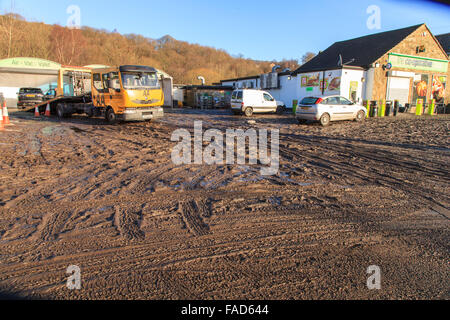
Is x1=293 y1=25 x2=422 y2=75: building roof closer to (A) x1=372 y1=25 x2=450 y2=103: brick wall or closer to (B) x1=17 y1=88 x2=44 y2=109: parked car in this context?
(A) x1=372 y1=25 x2=450 y2=103: brick wall

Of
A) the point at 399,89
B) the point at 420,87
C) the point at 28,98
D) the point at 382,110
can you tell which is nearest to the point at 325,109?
Result: the point at 382,110

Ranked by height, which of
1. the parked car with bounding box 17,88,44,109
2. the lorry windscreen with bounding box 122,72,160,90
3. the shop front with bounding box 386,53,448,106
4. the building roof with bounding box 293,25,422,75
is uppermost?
the building roof with bounding box 293,25,422,75

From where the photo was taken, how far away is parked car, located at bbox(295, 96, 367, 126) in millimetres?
14734

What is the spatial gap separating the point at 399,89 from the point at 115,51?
47120mm

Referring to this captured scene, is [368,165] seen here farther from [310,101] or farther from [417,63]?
[417,63]

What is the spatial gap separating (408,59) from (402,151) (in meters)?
22.1

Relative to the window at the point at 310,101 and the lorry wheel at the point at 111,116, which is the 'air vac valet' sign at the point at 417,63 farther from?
the lorry wheel at the point at 111,116

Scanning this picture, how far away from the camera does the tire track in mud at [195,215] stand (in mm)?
3771

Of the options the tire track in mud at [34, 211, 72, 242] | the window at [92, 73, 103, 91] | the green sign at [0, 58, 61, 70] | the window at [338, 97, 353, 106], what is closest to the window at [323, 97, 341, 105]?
the window at [338, 97, 353, 106]

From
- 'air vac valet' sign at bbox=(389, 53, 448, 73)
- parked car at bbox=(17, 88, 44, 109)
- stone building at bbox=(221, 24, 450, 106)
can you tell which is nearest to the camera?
parked car at bbox=(17, 88, 44, 109)

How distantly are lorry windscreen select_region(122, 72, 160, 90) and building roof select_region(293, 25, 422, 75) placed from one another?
15.1 metres

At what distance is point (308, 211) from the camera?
14.4 ft
